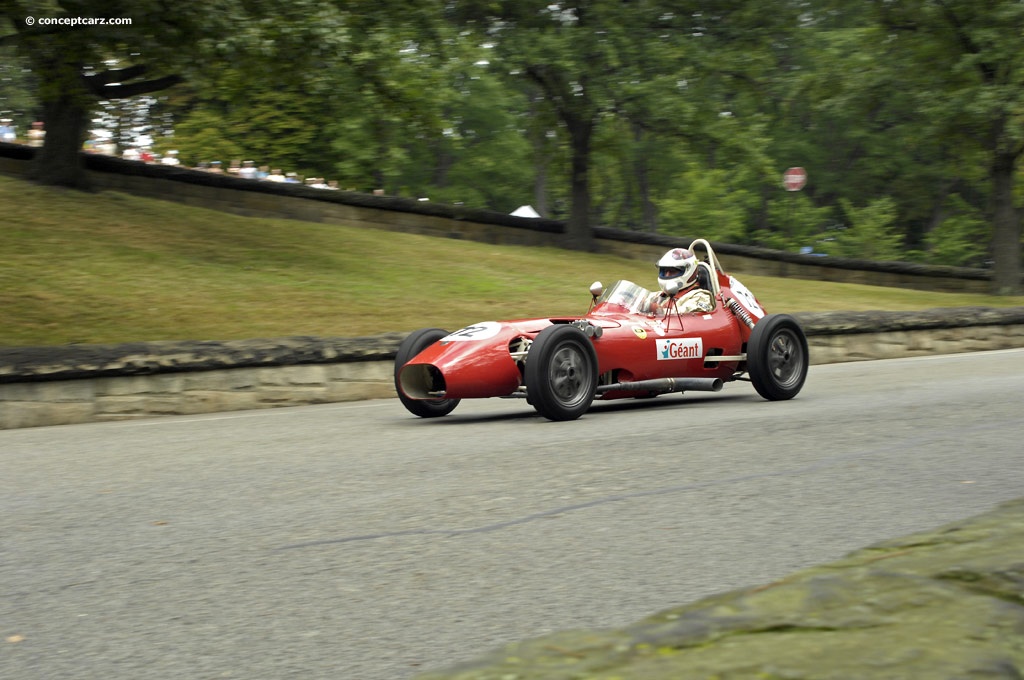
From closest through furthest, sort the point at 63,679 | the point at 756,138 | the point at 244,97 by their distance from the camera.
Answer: the point at 63,679 → the point at 244,97 → the point at 756,138

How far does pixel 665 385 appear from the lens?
11023 mm

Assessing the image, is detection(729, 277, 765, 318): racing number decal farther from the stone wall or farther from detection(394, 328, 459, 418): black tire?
the stone wall

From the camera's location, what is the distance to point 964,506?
586cm

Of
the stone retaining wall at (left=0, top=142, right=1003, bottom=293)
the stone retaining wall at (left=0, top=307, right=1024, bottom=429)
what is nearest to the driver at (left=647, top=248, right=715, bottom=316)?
the stone retaining wall at (left=0, top=307, right=1024, bottom=429)

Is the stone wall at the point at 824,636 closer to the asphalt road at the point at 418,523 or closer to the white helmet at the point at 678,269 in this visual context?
the asphalt road at the point at 418,523

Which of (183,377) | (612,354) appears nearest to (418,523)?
(612,354)

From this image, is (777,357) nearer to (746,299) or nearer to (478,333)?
(746,299)

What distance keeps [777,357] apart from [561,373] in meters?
2.87

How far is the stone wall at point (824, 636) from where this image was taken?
258cm

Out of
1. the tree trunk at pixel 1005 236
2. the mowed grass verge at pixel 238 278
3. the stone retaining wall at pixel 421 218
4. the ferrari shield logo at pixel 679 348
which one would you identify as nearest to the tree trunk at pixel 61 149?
the mowed grass verge at pixel 238 278

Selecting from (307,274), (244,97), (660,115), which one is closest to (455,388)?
(307,274)

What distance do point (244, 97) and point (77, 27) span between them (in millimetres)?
7242

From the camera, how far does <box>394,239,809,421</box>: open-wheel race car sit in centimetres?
974

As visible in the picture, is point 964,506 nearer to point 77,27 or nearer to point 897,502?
point 897,502
